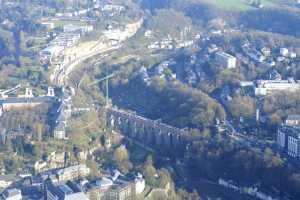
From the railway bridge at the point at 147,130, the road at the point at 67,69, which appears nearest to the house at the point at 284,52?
the railway bridge at the point at 147,130

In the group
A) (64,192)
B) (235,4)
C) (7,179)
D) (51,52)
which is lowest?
(235,4)

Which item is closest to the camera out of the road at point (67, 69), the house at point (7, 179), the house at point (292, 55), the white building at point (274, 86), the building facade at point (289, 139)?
the house at point (7, 179)

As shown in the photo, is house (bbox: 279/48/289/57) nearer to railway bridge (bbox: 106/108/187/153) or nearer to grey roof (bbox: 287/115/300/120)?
railway bridge (bbox: 106/108/187/153)

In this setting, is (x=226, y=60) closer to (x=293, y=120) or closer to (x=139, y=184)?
(x=293, y=120)

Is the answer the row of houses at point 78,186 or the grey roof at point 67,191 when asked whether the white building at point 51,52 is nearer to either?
the row of houses at point 78,186

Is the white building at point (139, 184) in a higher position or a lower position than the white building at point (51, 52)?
higher

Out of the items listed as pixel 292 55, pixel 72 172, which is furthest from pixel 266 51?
pixel 72 172

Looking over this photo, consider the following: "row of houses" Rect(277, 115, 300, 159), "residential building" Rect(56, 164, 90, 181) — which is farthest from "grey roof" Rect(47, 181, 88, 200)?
"row of houses" Rect(277, 115, 300, 159)
